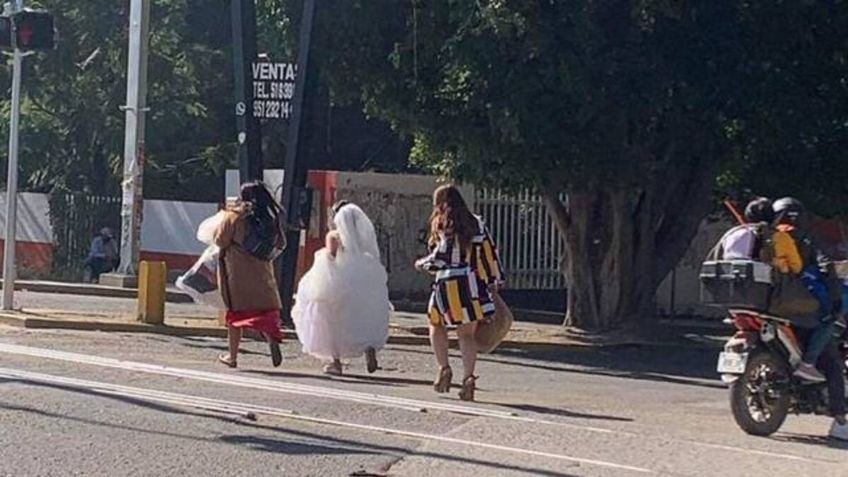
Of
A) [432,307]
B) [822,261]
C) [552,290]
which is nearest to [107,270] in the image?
[552,290]

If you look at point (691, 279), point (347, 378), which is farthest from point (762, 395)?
point (691, 279)

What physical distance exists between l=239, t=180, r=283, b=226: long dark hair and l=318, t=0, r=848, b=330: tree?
13.5 ft

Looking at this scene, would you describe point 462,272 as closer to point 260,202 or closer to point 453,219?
point 453,219

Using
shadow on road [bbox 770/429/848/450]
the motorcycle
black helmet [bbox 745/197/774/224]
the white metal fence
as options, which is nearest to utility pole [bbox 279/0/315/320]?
the white metal fence

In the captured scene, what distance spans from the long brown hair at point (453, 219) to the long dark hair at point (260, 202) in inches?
86.9

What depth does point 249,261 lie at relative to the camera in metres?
15.3

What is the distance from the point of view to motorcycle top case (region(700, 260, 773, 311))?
473 inches

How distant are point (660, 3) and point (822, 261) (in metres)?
6.94

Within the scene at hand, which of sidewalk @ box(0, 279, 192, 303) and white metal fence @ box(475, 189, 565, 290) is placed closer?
sidewalk @ box(0, 279, 192, 303)

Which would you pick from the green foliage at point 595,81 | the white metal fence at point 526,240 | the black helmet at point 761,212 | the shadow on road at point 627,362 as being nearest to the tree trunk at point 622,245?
the green foliage at point 595,81

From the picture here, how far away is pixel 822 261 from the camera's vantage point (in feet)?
40.3

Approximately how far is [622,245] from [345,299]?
7.40 m

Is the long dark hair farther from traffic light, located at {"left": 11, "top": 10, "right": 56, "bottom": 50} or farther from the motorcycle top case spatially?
traffic light, located at {"left": 11, "top": 10, "right": 56, "bottom": 50}

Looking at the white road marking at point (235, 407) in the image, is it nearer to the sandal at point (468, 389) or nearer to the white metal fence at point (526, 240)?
the sandal at point (468, 389)
